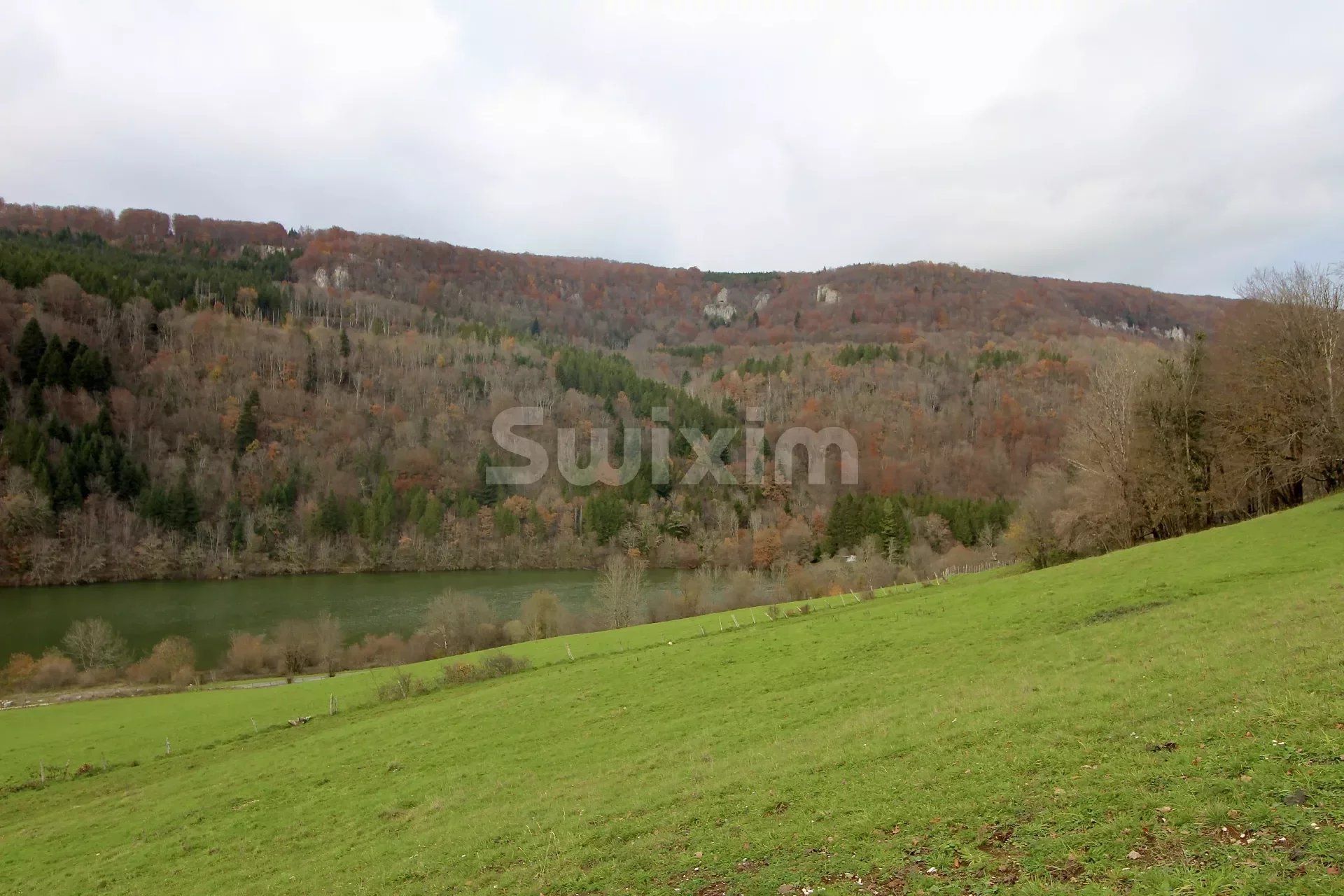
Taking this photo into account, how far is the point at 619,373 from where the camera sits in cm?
17375

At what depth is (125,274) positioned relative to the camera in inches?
6540

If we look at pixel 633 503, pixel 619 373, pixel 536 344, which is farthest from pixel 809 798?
pixel 536 344

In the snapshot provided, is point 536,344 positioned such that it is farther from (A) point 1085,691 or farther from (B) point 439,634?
(A) point 1085,691

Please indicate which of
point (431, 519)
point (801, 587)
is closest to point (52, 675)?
point (801, 587)

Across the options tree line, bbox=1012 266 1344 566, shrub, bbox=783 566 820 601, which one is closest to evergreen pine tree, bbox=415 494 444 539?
shrub, bbox=783 566 820 601

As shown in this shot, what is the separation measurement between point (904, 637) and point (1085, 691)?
36.7ft

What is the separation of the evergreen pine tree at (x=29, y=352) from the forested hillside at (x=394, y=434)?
28 cm

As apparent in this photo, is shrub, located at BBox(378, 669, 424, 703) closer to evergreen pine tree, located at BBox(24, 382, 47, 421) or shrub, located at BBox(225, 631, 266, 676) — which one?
shrub, located at BBox(225, 631, 266, 676)

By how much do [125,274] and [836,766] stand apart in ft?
670

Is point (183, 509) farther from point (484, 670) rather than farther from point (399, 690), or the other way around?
point (484, 670)

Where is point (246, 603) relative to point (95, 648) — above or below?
below

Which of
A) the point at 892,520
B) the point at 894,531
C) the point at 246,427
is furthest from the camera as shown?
the point at 246,427

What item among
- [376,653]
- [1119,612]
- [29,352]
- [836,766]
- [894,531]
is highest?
[29,352]

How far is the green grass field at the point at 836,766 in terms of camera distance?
8047 mm
